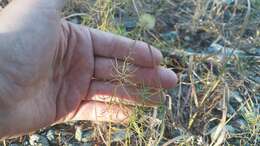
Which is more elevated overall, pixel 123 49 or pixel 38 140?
pixel 123 49

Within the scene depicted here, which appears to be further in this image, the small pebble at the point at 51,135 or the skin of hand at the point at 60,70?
the small pebble at the point at 51,135

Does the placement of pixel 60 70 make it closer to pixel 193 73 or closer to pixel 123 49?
pixel 123 49

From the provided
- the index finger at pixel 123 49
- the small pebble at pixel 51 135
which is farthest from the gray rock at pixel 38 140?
the index finger at pixel 123 49

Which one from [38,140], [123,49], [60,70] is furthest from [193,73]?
[38,140]

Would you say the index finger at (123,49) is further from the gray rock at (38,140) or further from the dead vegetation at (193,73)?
the gray rock at (38,140)

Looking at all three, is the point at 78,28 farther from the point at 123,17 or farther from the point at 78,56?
the point at 123,17

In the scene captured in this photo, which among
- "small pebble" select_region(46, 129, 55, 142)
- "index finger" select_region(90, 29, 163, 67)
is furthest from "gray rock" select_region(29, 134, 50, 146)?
"index finger" select_region(90, 29, 163, 67)

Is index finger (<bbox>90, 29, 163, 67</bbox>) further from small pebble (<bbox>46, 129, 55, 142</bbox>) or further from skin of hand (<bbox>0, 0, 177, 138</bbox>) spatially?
small pebble (<bbox>46, 129, 55, 142</bbox>)
